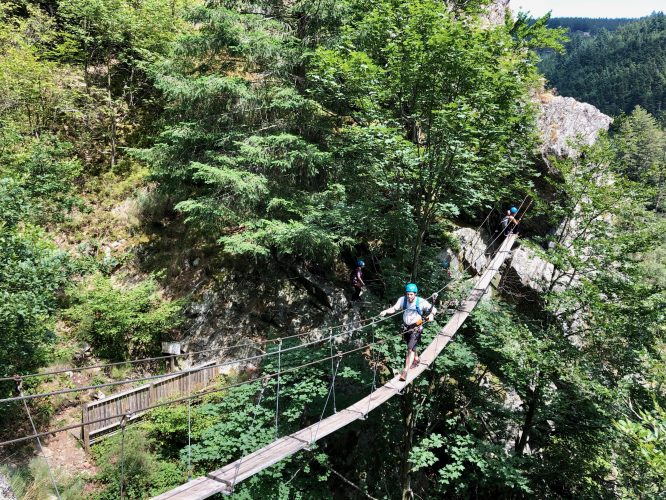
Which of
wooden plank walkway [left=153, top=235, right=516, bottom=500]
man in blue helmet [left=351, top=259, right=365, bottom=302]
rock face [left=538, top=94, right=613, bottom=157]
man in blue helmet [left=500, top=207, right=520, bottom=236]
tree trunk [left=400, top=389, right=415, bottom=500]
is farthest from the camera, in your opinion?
rock face [left=538, top=94, right=613, bottom=157]

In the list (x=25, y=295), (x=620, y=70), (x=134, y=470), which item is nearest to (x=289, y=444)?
(x=134, y=470)

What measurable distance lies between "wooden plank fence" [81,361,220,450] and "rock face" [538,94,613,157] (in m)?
10.1

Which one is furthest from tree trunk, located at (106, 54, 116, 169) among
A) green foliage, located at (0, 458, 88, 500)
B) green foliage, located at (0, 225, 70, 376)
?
green foliage, located at (0, 458, 88, 500)

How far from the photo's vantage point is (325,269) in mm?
9172

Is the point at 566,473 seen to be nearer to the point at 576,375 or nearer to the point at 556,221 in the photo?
the point at 576,375

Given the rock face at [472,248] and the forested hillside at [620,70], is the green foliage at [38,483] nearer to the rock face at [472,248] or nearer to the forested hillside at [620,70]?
the rock face at [472,248]

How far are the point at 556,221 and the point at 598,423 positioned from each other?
12.2ft

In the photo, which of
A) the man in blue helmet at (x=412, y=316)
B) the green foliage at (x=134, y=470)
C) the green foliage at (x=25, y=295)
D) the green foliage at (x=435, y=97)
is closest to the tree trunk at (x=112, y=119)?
the green foliage at (x=25, y=295)

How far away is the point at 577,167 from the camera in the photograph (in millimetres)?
7750

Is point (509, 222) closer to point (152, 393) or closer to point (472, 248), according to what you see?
point (472, 248)

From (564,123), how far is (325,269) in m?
7.85

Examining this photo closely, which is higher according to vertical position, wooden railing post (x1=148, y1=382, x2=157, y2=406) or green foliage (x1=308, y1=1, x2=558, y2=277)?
green foliage (x1=308, y1=1, x2=558, y2=277)

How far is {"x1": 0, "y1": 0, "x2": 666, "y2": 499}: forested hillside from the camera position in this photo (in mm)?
5887

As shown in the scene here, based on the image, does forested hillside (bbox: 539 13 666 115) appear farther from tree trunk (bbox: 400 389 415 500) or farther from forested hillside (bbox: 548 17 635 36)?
forested hillside (bbox: 548 17 635 36)
